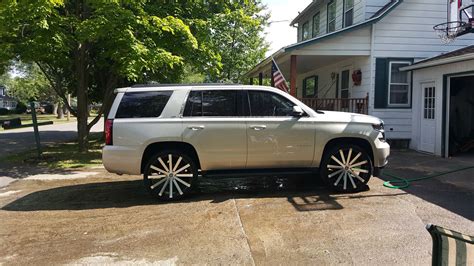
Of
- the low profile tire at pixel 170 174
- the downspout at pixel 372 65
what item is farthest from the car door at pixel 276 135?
the downspout at pixel 372 65

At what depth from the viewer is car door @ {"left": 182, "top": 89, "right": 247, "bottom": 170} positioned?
23.5ft

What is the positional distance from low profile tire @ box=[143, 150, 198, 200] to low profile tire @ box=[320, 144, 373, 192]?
7.62ft

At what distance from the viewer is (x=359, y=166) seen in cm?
751

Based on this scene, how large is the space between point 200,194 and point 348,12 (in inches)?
447

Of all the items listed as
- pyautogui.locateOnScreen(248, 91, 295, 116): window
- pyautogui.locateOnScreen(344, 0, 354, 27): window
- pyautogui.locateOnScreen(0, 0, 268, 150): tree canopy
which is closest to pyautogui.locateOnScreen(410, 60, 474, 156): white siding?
pyautogui.locateOnScreen(344, 0, 354, 27): window

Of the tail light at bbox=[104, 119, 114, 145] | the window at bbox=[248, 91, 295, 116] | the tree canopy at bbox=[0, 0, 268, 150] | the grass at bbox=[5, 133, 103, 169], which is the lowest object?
the grass at bbox=[5, 133, 103, 169]

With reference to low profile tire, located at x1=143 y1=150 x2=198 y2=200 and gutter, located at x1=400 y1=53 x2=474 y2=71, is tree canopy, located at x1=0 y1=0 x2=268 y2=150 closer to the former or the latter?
low profile tire, located at x1=143 y1=150 x2=198 y2=200

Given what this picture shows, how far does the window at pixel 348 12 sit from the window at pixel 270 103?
9691 mm

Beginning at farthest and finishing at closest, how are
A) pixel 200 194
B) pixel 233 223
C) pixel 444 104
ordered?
1. pixel 444 104
2. pixel 200 194
3. pixel 233 223

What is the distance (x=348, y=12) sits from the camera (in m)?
16.1

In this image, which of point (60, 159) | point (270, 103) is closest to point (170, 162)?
point (270, 103)

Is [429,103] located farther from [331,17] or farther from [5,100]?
[5,100]

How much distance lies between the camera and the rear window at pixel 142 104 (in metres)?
7.16

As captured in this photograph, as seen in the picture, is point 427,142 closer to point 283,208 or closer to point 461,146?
point 461,146
